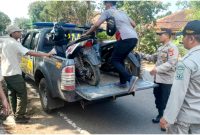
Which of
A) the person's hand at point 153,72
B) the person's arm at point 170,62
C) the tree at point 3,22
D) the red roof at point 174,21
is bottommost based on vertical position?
the tree at point 3,22

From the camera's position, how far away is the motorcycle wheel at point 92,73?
5438 mm

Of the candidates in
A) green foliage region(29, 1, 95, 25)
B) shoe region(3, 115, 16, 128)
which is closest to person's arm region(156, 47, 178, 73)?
shoe region(3, 115, 16, 128)

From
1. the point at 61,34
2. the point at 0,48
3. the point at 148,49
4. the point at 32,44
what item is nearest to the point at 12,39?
the point at 0,48

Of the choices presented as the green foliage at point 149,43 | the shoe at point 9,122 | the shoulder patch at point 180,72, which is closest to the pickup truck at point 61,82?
the shoe at point 9,122

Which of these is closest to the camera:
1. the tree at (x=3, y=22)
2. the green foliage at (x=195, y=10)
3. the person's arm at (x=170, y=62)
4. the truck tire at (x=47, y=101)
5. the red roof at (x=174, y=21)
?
the person's arm at (x=170, y=62)

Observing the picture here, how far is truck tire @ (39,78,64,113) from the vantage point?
595 cm

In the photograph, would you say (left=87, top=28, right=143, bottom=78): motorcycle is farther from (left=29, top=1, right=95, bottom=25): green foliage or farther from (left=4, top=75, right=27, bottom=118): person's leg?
(left=29, top=1, right=95, bottom=25): green foliage

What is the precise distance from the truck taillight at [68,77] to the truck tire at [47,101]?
985 millimetres

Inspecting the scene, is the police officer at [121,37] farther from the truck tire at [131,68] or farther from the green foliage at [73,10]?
the green foliage at [73,10]

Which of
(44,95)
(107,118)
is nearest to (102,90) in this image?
(107,118)

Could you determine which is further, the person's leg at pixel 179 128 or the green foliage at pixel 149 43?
the green foliage at pixel 149 43

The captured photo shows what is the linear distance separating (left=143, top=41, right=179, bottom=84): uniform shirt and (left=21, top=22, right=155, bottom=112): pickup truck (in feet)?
1.20

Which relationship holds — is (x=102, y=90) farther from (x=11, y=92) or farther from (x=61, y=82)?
(x=11, y=92)

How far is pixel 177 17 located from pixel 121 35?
36890 millimetres
